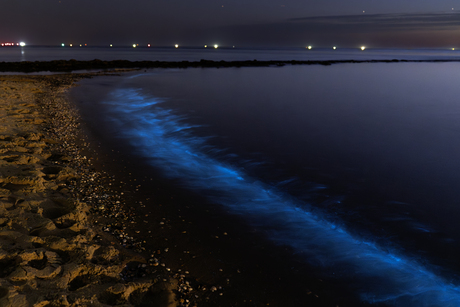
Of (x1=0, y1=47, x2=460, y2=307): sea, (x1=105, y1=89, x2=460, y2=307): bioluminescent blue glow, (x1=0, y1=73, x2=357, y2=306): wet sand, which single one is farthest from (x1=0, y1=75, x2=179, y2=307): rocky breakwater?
(x1=105, y1=89, x2=460, y2=307): bioluminescent blue glow

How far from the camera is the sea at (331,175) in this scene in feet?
13.9

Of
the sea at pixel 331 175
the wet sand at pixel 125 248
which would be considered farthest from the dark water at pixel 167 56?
the wet sand at pixel 125 248

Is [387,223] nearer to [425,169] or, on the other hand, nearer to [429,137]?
[425,169]

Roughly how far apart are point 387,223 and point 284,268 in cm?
244

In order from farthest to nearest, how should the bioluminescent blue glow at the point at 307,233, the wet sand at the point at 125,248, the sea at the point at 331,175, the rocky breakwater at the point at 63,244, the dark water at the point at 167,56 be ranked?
the dark water at the point at 167,56
the sea at the point at 331,175
the bioluminescent blue glow at the point at 307,233
the wet sand at the point at 125,248
the rocky breakwater at the point at 63,244

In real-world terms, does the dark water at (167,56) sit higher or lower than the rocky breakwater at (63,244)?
higher

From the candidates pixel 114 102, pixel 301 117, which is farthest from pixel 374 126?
pixel 114 102

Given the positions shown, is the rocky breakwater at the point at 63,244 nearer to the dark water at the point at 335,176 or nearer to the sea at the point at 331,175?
the sea at the point at 331,175

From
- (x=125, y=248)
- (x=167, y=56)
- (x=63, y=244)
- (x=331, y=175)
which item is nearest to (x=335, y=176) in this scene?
(x=331, y=175)

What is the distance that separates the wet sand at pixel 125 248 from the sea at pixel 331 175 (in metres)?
0.44

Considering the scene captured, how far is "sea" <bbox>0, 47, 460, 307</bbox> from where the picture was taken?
167 inches

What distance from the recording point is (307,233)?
4.89 meters

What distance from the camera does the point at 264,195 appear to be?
6176 mm

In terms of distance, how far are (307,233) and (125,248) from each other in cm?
279
